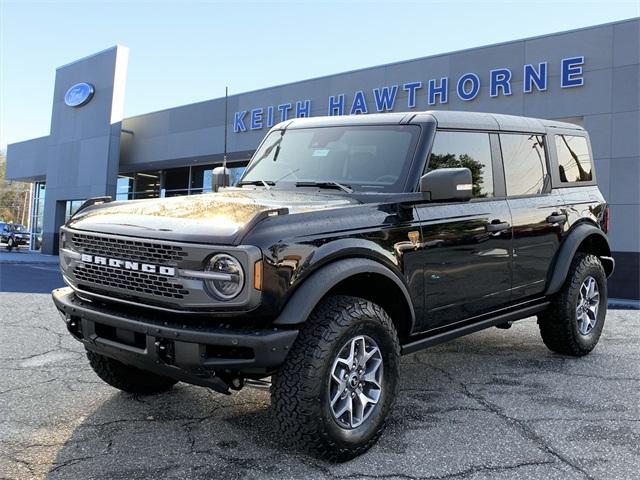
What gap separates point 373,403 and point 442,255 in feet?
3.43

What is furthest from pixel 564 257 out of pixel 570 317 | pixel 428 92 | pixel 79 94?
pixel 79 94

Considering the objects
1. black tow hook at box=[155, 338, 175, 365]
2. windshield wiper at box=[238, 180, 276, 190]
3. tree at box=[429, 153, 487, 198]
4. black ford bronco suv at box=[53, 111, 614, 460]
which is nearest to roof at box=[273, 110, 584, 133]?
black ford bronco suv at box=[53, 111, 614, 460]

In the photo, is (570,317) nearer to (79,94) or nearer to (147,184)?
(79,94)

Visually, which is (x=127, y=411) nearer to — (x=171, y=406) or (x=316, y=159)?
(x=171, y=406)

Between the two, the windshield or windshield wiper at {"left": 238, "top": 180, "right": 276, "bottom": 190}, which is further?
windshield wiper at {"left": 238, "top": 180, "right": 276, "bottom": 190}

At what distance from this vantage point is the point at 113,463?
9.58 ft

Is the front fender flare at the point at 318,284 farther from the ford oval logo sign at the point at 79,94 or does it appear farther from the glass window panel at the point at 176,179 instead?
the ford oval logo sign at the point at 79,94

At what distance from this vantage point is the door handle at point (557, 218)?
4.64 metres

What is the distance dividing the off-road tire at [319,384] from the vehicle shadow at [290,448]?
0.36 ft

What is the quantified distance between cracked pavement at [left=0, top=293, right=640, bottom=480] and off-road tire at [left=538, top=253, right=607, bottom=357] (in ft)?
0.48

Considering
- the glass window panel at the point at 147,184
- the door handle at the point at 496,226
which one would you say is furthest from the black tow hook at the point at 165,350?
the glass window panel at the point at 147,184

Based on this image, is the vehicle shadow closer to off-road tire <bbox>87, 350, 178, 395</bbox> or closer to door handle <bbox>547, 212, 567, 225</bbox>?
off-road tire <bbox>87, 350, 178, 395</bbox>

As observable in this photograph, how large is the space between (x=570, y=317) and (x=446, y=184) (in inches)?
89.4

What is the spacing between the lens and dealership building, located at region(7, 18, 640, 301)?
12.6 metres
